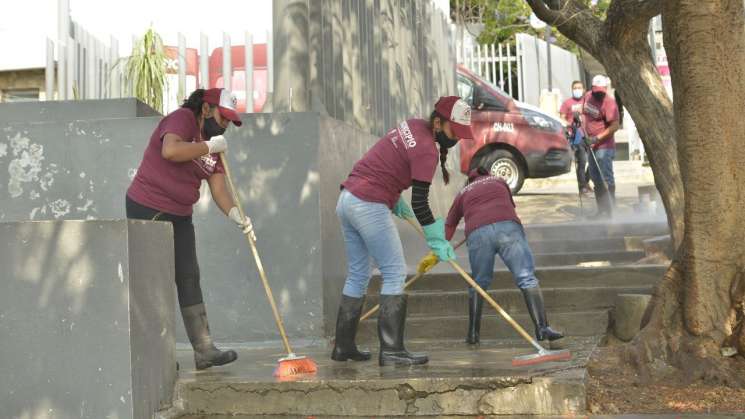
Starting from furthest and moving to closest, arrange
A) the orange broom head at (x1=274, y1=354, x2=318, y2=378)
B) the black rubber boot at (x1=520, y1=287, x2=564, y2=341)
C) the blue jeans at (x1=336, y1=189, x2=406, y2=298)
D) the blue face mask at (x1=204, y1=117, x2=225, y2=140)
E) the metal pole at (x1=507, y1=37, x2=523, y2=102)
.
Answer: the metal pole at (x1=507, y1=37, x2=523, y2=102) < the black rubber boot at (x1=520, y1=287, x2=564, y2=341) < the blue face mask at (x1=204, y1=117, x2=225, y2=140) < the blue jeans at (x1=336, y1=189, x2=406, y2=298) < the orange broom head at (x1=274, y1=354, x2=318, y2=378)

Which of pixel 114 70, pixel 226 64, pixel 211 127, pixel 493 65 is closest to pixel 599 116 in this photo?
pixel 226 64

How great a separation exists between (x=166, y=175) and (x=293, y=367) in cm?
139

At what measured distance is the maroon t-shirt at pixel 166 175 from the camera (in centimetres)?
630

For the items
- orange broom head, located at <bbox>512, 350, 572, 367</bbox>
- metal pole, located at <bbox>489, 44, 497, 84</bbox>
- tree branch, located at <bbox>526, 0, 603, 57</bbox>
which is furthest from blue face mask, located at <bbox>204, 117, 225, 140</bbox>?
metal pole, located at <bbox>489, 44, 497, 84</bbox>

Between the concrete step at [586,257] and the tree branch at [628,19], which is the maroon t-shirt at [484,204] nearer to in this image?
the tree branch at [628,19]

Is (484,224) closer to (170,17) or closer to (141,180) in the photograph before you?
(141,180)

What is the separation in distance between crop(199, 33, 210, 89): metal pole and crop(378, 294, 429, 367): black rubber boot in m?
3.26

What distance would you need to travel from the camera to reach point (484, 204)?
25.4ft

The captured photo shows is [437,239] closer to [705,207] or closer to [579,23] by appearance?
[705,207]

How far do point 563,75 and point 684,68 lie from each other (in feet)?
Answer: 68.1

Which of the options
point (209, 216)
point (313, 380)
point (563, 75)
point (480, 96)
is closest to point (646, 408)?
point (313, 380)

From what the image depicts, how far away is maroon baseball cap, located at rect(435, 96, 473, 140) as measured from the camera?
Result: 6.40 m

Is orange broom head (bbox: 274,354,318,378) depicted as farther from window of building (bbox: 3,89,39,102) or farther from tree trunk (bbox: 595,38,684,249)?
window of building (bbox: 3,89,39,102)

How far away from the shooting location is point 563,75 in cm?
2659
